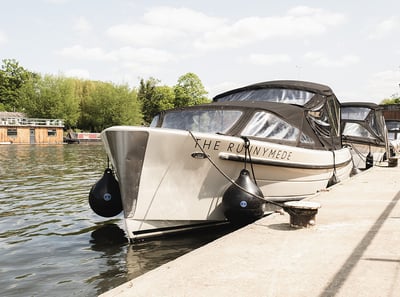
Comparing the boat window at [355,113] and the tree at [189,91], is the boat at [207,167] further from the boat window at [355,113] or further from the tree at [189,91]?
the tree at [189,91]

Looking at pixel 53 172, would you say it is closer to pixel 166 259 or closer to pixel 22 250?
pixel 22 250

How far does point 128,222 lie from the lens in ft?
20.5

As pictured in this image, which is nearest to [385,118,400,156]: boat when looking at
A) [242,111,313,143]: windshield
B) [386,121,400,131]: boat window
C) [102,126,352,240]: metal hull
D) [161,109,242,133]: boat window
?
[386,121,400,131]: boat window

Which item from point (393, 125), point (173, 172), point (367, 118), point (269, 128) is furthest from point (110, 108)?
point (173, 172)

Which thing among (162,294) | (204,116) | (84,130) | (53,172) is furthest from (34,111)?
(162,294)

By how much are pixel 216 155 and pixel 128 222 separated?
5.77 ft

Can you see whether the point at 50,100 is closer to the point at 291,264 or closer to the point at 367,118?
the point at 367,118

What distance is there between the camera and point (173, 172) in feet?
20.6

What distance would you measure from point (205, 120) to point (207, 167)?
1.55m

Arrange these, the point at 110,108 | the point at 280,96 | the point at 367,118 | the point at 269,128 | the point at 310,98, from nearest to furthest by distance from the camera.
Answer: the point at 269,128 → the point at 310,98 → the point at 280,96 → the point at 367,118 → the point at 110,108

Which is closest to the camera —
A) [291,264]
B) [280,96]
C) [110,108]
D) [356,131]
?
[291,264]

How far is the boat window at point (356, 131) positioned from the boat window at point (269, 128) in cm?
833

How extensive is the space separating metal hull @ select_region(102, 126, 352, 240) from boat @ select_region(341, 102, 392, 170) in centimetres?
877

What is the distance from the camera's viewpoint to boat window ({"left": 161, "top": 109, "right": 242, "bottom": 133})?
760cm
